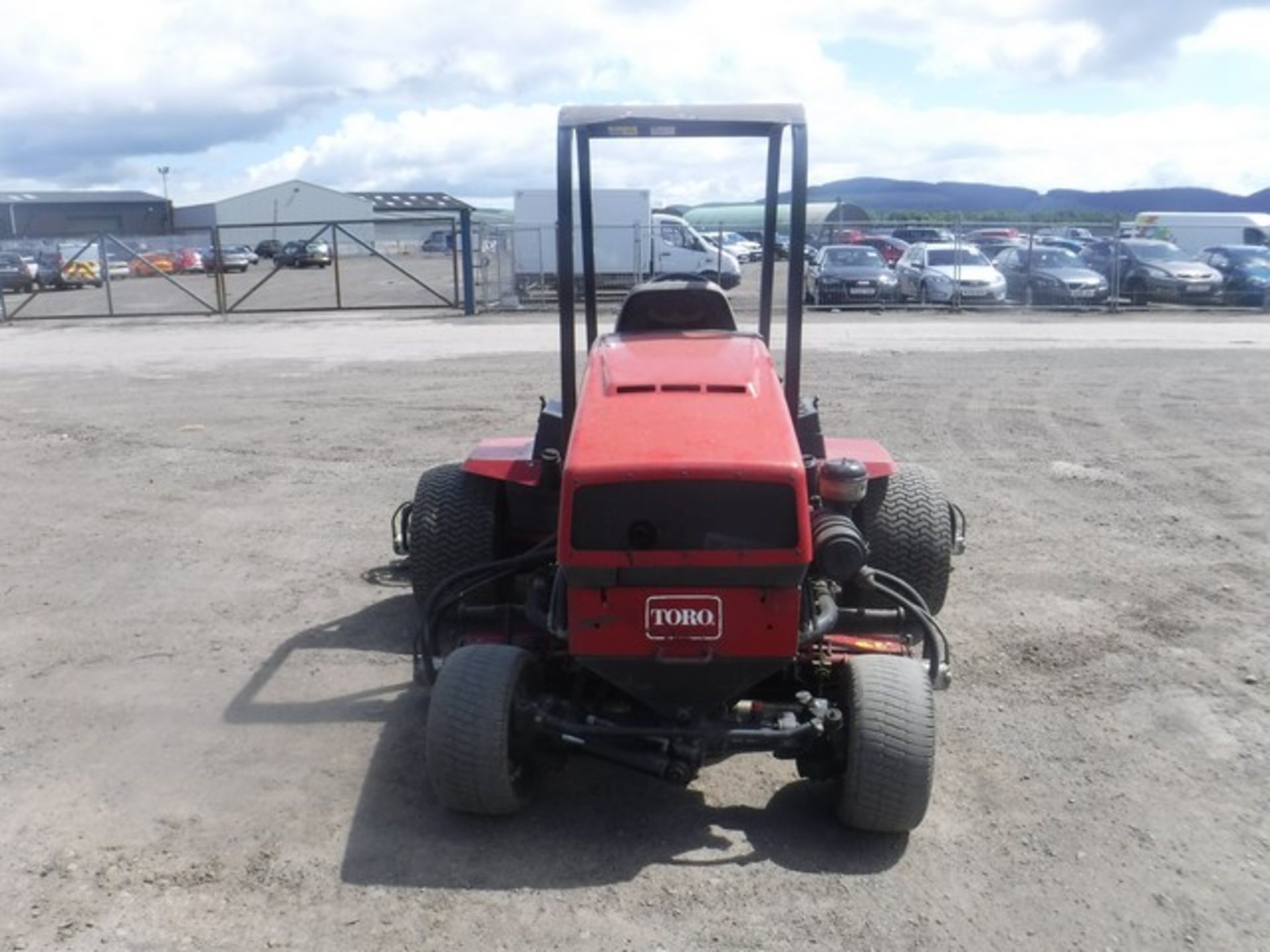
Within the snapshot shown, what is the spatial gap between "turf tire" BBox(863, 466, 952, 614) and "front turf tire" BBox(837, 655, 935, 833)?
1.77 meters

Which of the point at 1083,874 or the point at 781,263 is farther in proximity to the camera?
the point at 781,263

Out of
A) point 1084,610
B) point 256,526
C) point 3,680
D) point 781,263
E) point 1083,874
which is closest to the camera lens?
point 1083,874

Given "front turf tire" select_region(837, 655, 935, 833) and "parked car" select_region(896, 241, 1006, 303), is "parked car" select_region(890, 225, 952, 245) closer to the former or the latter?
"parked car" select_region(896, 241, 1006, 303)

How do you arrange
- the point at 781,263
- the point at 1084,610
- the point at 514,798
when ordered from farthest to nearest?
1. the point at 781,263
2. the point at 1084,610
3. the point at 514,798

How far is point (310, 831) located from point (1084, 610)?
13.8ft

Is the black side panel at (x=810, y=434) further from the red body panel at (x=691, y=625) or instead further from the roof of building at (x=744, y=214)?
the roof of building at (x=744, y=214)

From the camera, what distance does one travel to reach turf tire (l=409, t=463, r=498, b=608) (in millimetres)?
6105

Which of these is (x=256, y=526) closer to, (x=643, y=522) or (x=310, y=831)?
(x=310, y=831)

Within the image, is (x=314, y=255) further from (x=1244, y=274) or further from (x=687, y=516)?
(x=687, y=516)

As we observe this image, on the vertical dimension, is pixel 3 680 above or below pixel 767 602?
below

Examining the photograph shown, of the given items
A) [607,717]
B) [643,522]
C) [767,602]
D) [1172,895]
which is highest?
[643,522]

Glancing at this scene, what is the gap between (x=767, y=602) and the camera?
4.37m

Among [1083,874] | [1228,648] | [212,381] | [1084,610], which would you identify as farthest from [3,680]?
[212,381]

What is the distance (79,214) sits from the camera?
83062 mm
